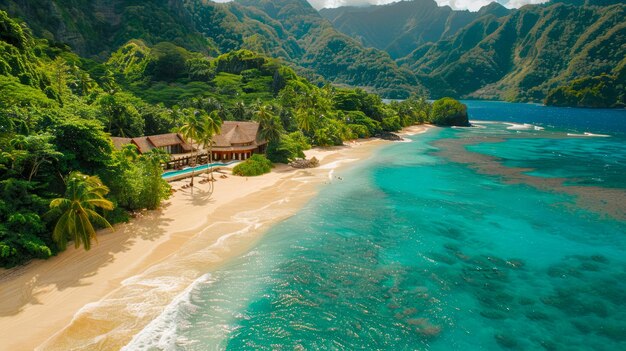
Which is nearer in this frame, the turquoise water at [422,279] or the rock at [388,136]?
the turquoise water at [422,279]

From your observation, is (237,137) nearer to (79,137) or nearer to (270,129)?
(270,129)

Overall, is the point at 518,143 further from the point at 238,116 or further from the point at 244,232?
the point at 244,232

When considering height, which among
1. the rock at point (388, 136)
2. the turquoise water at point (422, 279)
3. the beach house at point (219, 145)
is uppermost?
the beach house at point (219, 145)

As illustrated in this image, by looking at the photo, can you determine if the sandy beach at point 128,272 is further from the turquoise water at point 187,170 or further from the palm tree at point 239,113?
the palm tree at point 239,113

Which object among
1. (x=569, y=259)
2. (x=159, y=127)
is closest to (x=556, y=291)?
(x=569, y=259)

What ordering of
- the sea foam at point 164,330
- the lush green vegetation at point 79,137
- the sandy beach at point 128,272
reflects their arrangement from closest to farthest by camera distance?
the sea foam at point 164,330 < the sandy beach at point 128,272 < the lush green vegetation at point 79,137

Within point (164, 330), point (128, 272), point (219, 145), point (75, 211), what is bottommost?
point (164, 330)

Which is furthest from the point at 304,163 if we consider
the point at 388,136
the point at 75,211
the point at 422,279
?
the point at 388,136

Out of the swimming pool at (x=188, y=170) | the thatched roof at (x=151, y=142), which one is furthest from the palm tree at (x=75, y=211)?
the thatched roof at (x=151, y=142)
